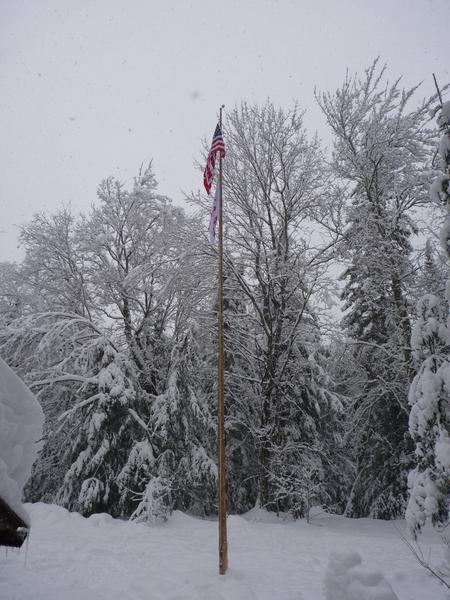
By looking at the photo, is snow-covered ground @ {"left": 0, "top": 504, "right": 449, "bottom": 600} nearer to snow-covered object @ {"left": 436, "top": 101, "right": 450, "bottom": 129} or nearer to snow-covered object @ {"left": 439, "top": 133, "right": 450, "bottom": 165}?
snow-covered object @ {"left": 439, "top": 133, "right": 450, "bottom": 165}

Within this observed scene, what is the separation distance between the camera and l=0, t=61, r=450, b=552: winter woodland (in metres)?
11.3

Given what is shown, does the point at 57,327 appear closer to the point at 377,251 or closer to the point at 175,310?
the point at 175,310

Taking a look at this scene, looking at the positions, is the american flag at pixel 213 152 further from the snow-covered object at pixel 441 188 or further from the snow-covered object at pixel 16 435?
the snow-covered object at pixel 16 435

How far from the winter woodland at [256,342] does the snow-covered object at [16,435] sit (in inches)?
321

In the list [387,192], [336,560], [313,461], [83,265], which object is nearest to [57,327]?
[83,265]

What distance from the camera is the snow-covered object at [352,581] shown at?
389 centimetres

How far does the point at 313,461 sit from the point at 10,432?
10.9 meters

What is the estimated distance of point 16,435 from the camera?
9.09ft

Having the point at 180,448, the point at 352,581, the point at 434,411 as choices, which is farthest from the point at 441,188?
the point at 180,448

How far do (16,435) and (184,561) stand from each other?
5.29 m

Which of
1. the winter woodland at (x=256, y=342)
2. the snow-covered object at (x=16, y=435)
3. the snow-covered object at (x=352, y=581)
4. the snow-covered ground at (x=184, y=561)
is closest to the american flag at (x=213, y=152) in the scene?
the winter woodland at (x=256, y=342)

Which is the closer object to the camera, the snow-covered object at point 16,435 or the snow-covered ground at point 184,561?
the snow-covered object at point 16,435

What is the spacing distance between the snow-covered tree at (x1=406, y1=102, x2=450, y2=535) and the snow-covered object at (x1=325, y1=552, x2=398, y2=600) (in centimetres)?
208

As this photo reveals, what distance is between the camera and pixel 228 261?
41.4 ft
